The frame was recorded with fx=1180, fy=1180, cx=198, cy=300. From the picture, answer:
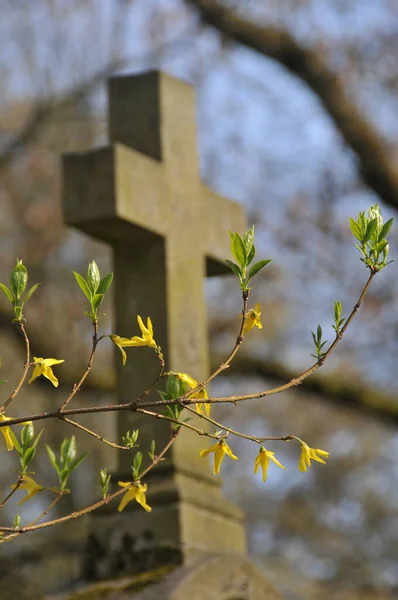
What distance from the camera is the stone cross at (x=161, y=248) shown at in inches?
120

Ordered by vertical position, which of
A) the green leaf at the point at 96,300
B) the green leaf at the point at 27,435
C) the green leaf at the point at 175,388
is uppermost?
the green leaf at the point at 96,300

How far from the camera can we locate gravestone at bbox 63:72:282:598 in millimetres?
3029

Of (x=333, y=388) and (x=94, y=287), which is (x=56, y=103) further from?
(x=94, y=287)

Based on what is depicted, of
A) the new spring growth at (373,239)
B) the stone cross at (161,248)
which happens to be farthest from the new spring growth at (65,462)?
the stone cross at (161,248)

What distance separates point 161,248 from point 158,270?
0.24 feet

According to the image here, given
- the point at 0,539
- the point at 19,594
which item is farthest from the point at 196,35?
the point at 0,539

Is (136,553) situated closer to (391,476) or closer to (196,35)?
(196,35)

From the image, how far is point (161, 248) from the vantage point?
3295 mm

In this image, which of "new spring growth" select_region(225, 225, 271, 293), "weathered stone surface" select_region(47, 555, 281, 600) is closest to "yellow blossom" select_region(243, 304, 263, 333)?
"new spring growth" select_region(225, 225, 271, 293)

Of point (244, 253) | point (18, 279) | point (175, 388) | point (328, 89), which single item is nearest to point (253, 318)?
point (244, 253)

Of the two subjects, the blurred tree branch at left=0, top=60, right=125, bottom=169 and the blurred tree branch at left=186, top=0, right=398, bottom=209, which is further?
the blurred tree branch at left=0, top=60, right=125, bottom=169

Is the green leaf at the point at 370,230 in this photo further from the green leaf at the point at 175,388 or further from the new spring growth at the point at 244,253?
the green leaf at the point at 175,388

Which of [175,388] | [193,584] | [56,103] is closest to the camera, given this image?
[175,388]

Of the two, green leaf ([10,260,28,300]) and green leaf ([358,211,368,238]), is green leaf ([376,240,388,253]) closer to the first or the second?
green leaf ([358,211,368,238])
